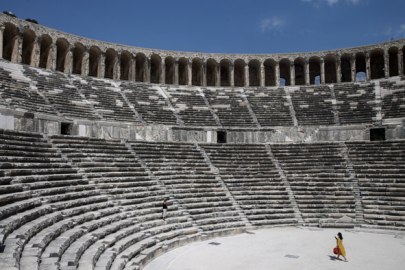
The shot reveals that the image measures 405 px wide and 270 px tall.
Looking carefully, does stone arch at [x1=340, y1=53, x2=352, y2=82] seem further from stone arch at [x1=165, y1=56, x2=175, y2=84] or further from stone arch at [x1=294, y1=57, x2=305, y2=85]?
Result: stone arch at [x1=165, y1=56, x2=175, y2=84]

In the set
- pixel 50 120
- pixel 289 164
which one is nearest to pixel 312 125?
pixel 289 164

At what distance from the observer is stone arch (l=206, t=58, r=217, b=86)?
33.5 metres

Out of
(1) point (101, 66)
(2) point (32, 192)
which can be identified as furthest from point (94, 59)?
(2) point (32, 192)

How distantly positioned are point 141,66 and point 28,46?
10.0 meters

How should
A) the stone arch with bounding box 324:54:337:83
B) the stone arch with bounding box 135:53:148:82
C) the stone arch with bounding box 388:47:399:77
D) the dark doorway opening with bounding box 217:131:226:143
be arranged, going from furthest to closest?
the stone arch with bounding box 324:54:337:83, the stone arch with bounding box 388:47:399:77, the stone arch with bounding box 135:53:148:82, the dark doorway opening with bounding box 217:131:226:143

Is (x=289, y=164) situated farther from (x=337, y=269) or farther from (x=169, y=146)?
(x=337, y=269)

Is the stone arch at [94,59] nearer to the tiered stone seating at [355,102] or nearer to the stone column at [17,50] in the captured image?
the stone column at [17,50]

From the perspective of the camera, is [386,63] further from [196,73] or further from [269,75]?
[196,73]

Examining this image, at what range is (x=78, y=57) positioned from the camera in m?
30.7

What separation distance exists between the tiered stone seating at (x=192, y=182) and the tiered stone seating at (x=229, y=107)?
500 cm

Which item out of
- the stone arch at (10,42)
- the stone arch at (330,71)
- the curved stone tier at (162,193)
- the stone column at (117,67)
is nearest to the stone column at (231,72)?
the stone arch at (330,71)

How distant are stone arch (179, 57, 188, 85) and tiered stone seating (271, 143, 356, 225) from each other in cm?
1442

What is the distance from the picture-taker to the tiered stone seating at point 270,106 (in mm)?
25328

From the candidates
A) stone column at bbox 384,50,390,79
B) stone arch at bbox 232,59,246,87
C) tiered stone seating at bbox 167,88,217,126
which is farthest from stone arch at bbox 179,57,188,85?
stone column at bbox 384,50,390,79
